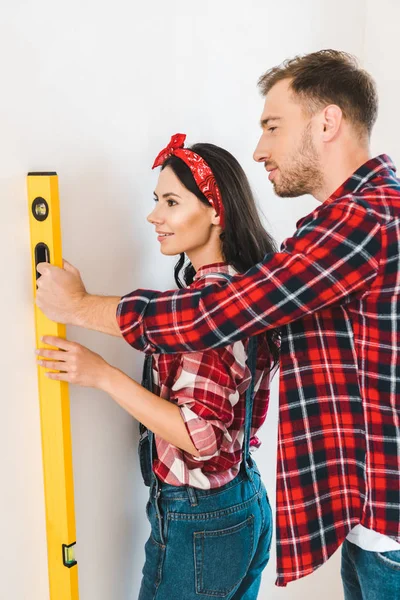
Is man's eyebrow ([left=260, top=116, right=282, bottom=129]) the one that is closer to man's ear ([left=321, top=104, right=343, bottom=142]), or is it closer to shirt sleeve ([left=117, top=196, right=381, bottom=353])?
man's ear ([left=321, top=104, right=343, bottom=142])

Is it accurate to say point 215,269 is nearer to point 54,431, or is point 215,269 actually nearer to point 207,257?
point 207,257

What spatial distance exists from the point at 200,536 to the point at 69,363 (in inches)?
16.9

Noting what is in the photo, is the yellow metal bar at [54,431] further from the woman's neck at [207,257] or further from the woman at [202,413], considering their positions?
the woman's neck at [207,257]

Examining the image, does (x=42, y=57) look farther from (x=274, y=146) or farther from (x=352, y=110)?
(x=352, y=110)

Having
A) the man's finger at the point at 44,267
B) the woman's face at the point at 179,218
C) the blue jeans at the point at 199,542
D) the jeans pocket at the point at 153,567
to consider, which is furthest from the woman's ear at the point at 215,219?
the jeans pocket at the point at 153,567

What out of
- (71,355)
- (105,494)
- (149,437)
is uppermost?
(71,355)

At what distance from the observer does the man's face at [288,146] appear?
1372 millimetres

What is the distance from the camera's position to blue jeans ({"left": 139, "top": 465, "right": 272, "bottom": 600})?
1.36 metres

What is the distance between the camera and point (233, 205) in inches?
55.2

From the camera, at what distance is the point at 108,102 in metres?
1.39

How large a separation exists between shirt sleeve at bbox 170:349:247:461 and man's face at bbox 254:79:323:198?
366mm

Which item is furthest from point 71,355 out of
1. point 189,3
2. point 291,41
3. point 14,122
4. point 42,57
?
point 291,41

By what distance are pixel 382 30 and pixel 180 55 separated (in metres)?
1.11

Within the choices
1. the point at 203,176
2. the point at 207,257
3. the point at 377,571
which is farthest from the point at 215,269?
the point at 377,571
